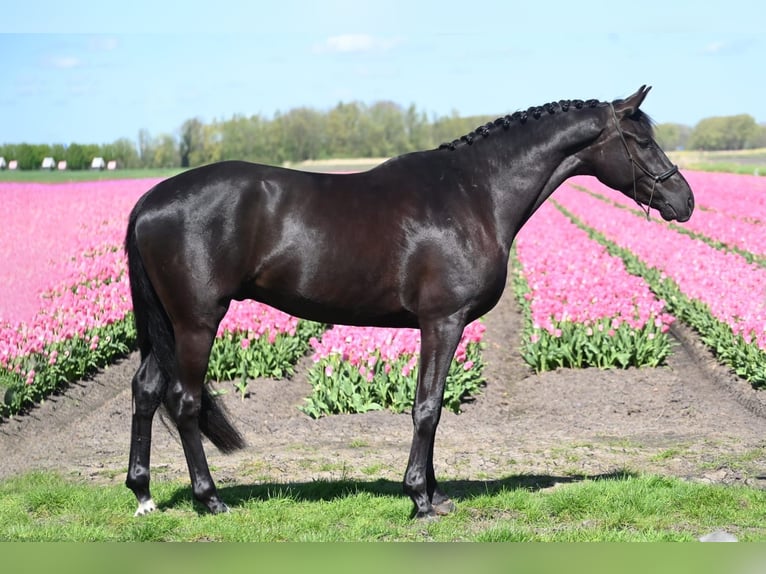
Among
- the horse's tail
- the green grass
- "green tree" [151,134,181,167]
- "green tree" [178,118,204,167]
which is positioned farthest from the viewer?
"green tree" [178,118,204,167]

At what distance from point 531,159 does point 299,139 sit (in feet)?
Result: 175

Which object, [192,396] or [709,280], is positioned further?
[709,280]

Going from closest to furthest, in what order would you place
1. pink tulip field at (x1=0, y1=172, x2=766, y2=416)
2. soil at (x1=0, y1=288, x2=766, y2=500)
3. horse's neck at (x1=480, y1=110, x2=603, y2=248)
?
horse's neck at (x1=480, y1=110, x2=603, y2=248), soil at (x1=0, y1=288, x2=766, y2=500), pink tulip field at (x1=0, y1=172, x2=766, y2=416)

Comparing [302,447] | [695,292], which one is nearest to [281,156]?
[695,292]

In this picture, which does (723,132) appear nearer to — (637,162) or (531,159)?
(637,162)

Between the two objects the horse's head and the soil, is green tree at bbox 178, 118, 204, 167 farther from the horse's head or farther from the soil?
the horse's head

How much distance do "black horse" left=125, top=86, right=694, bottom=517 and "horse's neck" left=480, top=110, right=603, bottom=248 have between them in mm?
10

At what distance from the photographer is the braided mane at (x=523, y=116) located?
598cm

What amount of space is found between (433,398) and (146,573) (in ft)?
6.53

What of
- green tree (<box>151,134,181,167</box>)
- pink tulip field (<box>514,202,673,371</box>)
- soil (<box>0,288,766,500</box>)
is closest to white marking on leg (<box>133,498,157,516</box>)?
soil (<box>0,288,766,500</box>)

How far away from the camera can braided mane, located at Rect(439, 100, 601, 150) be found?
5977mm

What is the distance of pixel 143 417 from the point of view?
231 inches

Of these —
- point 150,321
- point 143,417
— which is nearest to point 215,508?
point 143,417

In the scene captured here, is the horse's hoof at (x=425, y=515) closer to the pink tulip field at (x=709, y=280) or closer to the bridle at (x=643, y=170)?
the bridle at (x=643, y=170)
